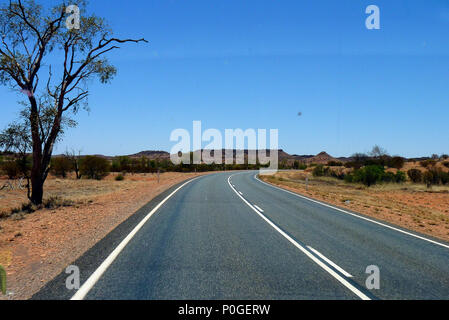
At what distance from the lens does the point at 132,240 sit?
7387 millimetres

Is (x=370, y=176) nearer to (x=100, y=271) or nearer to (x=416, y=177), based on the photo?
(x=416, y=177)

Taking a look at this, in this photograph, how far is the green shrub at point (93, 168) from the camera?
170 ft

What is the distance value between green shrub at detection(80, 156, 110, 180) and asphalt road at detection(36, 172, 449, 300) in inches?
1782

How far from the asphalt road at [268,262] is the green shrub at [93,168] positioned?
45265mm

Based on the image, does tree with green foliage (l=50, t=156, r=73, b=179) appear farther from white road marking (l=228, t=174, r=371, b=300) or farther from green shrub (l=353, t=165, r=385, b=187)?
white road marking (l=228, t=174, r=371, b=300)

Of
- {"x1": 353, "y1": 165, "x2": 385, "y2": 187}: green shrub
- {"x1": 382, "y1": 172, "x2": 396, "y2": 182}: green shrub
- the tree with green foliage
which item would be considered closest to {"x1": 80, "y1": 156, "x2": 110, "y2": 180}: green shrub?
the tree with green foliage

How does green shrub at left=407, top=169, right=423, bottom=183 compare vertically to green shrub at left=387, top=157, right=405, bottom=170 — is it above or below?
below

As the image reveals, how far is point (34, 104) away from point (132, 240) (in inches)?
426

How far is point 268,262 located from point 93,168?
50.6 meters

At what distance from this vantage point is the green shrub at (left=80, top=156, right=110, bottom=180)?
51812 mm

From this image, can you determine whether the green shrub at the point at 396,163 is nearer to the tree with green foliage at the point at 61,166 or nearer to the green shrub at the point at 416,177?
the green shrub at the point at 416,177

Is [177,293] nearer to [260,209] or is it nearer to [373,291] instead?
[373,291]

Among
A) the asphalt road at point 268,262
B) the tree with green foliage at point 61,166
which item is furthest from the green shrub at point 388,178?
the tree with green foliage at point 61,166
